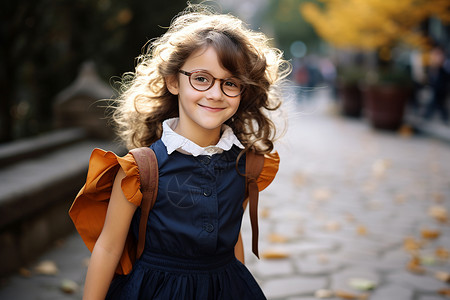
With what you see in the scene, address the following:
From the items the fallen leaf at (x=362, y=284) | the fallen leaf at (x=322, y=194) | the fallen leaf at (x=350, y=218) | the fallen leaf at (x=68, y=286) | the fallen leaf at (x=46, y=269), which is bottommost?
the fallen leaf at (x=46, y=269)

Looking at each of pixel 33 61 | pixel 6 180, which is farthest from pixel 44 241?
pixel 33 61

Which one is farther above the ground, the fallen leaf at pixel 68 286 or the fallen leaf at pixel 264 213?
the fallen leaf at pixel 264 213

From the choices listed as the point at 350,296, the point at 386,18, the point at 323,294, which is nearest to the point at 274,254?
the point at 323,294

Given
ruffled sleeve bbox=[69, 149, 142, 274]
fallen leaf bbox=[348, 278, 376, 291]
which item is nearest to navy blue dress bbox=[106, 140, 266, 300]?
ruffled sleeve bbox=[69, 149, 142, 274]

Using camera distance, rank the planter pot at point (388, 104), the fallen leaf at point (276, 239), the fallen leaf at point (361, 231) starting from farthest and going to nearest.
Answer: the planter pot at point (388, 104), the fallen leaf at point (361, 231), the fallen leaf at point (276, 239)

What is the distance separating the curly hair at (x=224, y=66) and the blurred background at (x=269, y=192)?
244 mm

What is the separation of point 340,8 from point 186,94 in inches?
620

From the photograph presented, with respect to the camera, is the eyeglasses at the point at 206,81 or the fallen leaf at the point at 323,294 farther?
the fallen leaf at the point at 323,294

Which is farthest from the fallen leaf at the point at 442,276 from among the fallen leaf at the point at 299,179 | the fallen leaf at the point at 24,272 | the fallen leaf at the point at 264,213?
the fallen leaf at the point at 299,179

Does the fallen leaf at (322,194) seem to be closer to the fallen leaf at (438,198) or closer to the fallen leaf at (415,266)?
the fallen leaf at (438,198)

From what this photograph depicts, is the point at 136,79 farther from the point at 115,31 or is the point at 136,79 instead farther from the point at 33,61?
the point at 115,31

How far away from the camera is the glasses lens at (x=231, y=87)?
1815mm

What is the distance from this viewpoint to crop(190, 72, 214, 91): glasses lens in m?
1.79

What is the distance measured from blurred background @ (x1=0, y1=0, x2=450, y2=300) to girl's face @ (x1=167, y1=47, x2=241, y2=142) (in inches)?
20.9
